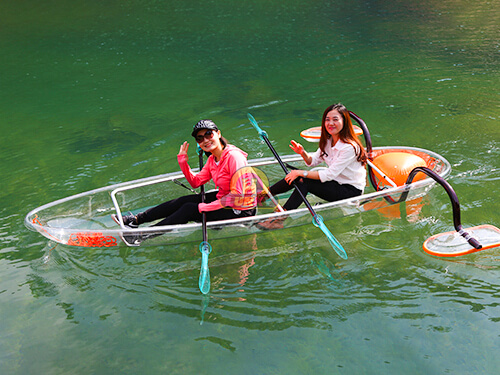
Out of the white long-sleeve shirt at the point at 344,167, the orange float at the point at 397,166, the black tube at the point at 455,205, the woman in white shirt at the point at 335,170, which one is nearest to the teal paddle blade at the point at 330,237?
the woman in white shirt at the point at 335,170

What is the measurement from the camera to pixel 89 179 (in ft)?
22.5

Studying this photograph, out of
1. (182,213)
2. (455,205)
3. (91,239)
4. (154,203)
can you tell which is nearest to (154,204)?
(154,203)

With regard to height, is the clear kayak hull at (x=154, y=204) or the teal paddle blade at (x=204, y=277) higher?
the clear kayak hull at (x=154, y=204)

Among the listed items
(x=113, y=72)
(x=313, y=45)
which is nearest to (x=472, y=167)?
(x=313, y=45)

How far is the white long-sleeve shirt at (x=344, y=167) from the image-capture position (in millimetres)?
4852

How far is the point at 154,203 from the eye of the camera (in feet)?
18.2

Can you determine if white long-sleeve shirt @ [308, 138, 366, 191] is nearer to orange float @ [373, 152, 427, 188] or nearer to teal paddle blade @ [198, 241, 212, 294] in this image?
orange float @ [373, 152, 427, 188]

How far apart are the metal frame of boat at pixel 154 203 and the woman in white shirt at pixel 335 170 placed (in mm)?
168

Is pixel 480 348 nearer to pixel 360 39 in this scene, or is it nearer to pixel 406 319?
pixel 406 319

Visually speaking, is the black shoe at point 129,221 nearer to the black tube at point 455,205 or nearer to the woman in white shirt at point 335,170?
the woman in white shirt at point 335,170

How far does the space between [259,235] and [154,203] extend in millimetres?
1294

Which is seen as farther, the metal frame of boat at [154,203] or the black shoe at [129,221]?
the black shoe at [129,221]

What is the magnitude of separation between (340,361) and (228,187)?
1909 mm

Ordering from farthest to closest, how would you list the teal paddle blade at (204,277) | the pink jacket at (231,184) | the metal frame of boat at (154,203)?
the metal frame of boat at (154,203)
the pink jacket at (231,184)
the teal paddle blade at (204,277)
